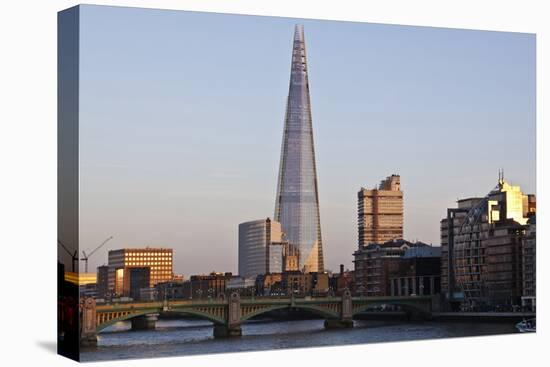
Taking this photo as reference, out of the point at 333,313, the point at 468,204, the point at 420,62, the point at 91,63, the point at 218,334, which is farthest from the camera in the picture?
the point at 333,313

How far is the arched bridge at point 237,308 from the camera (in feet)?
65.2

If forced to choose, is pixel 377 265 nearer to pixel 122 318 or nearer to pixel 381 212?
pixel 381 212

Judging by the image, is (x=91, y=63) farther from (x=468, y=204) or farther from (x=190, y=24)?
(x=468, y=204)

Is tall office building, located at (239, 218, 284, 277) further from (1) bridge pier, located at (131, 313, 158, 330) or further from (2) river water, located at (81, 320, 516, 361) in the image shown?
(1) bridge pier, located at (131, 313, 158, 330)

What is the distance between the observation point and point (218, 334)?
69.0 feet

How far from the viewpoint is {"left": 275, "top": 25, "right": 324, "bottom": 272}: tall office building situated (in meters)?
20.2

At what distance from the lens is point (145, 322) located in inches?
832

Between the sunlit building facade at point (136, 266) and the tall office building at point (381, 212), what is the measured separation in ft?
9.54

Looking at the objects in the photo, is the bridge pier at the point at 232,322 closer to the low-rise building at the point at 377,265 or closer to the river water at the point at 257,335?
the river water at the point at 257,335

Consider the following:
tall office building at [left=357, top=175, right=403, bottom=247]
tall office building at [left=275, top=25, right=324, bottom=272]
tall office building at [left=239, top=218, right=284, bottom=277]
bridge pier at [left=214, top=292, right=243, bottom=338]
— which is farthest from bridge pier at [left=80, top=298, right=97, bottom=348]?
tall office building at [left=357, top=175, right=403, bottom=247]

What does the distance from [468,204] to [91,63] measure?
767 centimetres

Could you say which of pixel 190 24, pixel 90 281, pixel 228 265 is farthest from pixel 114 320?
pixel 190 24

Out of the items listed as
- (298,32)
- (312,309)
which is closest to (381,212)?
(312,309)

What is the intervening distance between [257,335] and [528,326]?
3783 millimetres
